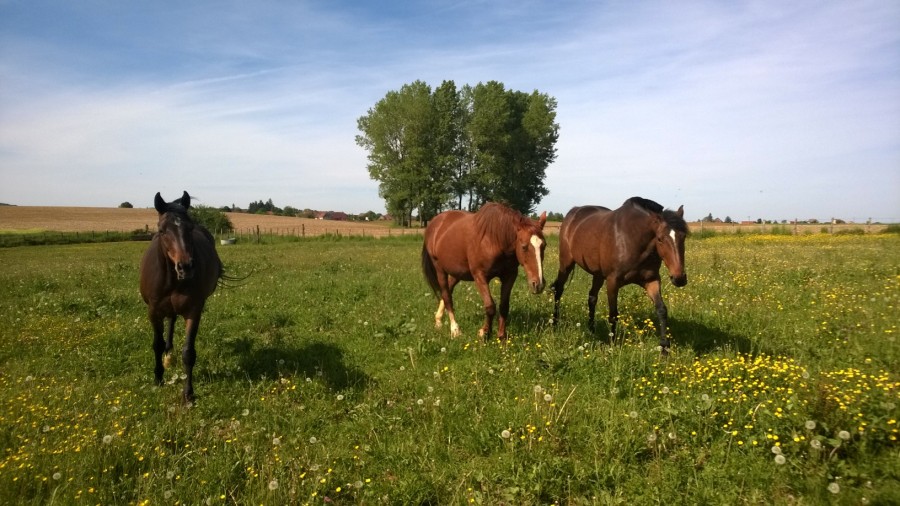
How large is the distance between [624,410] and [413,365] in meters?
2.83

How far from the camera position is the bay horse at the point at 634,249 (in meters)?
6.34

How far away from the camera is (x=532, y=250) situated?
659cm

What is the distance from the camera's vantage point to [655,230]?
22.0ft

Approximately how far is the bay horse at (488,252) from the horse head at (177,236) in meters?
4.08

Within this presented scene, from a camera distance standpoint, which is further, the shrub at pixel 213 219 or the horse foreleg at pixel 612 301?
the shrub at pixel 213 219

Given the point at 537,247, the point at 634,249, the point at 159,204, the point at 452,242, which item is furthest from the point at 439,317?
the point at 159,204

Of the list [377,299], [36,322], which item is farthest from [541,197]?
[36,322]

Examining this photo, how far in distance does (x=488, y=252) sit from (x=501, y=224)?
20.1 inches

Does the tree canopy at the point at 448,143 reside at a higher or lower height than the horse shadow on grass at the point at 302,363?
higher

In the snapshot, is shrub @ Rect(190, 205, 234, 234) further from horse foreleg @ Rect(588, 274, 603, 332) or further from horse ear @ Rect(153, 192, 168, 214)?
horse foreleg @ Rect(588, 274, 603, 332)

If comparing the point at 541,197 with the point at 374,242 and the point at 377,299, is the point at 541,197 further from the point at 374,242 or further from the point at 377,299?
the point at 377,299

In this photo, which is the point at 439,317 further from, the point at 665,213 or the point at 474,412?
the point at 665,213

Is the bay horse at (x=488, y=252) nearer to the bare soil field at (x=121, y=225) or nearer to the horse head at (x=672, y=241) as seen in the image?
the horse head at (x=672, y=241)

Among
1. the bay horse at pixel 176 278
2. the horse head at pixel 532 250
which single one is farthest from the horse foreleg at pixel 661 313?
the bay horse at pixel 176 278
